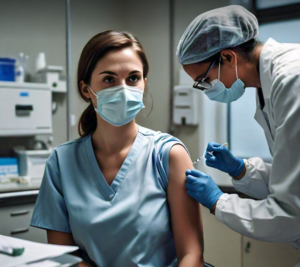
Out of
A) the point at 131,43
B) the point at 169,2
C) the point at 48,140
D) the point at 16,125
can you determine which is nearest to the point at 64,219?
the point at 131,43

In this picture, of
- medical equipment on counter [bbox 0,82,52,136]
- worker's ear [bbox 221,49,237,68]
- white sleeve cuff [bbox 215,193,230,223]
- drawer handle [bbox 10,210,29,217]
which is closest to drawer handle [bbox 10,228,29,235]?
drawer handle [bbox 10,210,29,217]

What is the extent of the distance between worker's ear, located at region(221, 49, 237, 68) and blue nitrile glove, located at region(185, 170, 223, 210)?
1.26ft

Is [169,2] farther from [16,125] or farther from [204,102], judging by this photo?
[16,125]

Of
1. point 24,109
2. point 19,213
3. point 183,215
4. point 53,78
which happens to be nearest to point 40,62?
point 53,78

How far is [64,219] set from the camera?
1164 mm

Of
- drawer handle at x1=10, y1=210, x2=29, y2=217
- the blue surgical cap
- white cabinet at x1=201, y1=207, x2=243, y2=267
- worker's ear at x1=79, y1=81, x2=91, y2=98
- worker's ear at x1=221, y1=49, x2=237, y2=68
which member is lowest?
white cabinet at x1=201, y1=207, x2=243, y2=267

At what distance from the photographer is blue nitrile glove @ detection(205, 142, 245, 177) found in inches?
55.3

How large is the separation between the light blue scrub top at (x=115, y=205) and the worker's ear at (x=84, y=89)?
0.62 ft

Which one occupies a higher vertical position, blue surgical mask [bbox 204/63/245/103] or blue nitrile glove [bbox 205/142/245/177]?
blue surgical mask [bbox 204/63/245/103]

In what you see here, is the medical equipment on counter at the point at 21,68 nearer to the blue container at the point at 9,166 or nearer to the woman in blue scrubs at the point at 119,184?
the blue container at the point at 9,166

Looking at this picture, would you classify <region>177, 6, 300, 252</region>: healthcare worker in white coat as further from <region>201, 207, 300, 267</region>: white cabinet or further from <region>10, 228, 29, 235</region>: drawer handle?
<region>10, 228, 29, 235</region>: drawer handle

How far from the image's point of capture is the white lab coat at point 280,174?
36.5 inches

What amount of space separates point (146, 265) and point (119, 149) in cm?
41

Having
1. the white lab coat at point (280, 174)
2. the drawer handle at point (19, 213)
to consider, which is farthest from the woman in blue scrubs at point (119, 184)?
the drawer handle at point (19, 213)
